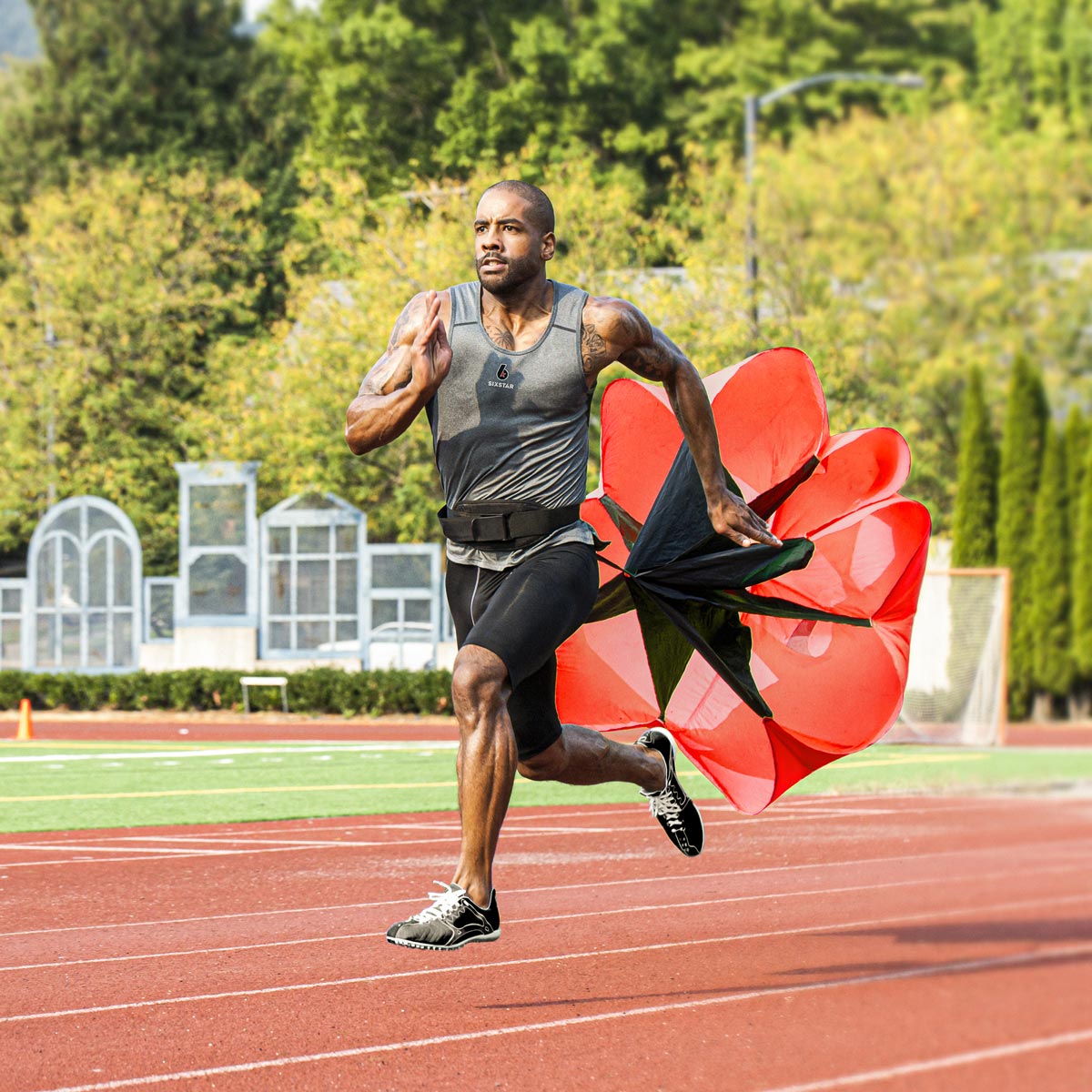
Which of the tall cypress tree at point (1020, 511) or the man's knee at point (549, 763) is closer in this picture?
the man's knee at point (549, 763)

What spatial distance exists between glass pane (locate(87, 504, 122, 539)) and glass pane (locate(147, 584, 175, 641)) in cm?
116

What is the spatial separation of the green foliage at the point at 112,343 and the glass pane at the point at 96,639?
228 inches

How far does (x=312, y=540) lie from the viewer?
29.0 metres

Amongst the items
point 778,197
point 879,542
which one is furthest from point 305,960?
point 778,197

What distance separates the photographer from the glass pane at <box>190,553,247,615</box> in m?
29.3

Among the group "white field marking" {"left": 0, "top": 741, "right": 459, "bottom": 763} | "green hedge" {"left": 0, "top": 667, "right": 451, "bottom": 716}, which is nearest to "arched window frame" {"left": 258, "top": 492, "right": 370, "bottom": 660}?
"green hedge" {"left": 0, "top": 667, "right": 451, "bottom": 716}

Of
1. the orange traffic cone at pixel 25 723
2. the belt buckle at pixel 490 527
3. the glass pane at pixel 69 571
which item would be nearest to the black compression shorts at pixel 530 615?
the belt buckle at pixel 490 527

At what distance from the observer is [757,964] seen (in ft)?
20.9

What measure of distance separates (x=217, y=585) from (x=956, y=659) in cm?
1253

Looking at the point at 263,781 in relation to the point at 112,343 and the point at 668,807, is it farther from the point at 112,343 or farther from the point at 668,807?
the point at 112,343

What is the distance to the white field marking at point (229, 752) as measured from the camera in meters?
18.9

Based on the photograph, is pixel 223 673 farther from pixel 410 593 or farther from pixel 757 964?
pixel 757 964

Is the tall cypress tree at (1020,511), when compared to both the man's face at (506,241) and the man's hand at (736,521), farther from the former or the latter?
the man's face at (506,241)

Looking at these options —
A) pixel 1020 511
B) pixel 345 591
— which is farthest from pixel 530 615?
pixel 345 591
